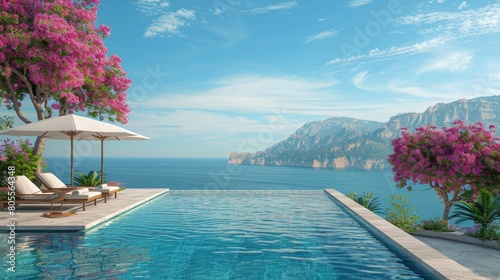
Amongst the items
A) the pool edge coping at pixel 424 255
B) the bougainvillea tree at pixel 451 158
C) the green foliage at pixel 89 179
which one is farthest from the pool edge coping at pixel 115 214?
the bougainvillea tree at pixel 451 158

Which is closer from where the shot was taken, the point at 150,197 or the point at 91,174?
the point at 150,197

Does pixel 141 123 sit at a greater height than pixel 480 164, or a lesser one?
greater

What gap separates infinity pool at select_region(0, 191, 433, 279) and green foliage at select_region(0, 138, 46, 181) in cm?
592

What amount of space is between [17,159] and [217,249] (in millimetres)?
11514

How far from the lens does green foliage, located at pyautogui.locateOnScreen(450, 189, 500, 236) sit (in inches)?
463

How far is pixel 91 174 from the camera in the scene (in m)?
18.6

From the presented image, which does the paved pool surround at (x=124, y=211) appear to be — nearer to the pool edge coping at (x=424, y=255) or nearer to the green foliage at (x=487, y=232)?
the pool edge coping at (x=424, y=255)

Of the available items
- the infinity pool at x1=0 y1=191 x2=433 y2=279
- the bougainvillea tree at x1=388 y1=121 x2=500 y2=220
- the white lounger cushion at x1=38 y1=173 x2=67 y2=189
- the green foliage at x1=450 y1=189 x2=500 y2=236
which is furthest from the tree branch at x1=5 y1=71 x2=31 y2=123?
the green foliage at x1=450 y1=189 x2=500 y2=236

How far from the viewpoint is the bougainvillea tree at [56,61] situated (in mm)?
15086

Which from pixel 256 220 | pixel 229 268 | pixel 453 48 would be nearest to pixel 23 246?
pixel 229 268

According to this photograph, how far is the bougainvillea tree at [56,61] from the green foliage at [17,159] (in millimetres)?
1253

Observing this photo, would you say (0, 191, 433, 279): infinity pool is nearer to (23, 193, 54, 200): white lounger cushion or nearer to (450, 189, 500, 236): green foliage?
(23, 193, 54, 200): white lounger cushion

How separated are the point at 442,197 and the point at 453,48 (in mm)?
18313

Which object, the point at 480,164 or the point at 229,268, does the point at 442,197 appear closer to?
the point at 480,164
